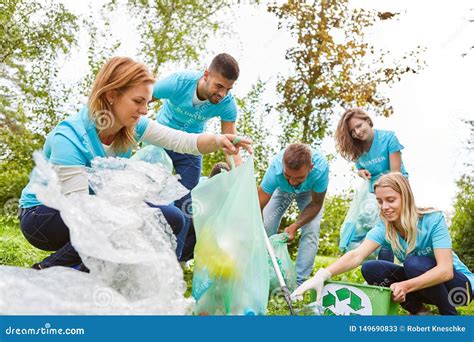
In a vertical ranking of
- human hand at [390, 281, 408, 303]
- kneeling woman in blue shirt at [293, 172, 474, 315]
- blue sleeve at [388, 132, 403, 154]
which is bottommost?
human hand at [390, 281, 408, 303]

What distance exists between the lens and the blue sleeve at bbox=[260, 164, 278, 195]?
357 cm

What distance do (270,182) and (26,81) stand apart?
3164 mm

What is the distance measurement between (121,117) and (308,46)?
4.21 meters

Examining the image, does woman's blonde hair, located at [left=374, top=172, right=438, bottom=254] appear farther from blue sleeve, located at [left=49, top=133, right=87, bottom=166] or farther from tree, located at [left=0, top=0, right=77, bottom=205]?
tree, located at [left=0, top=0, right=77, bottom=205]

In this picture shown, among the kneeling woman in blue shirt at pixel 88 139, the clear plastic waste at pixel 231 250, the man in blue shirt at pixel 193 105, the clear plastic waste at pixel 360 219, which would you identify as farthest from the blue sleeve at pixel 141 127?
the clear plastic waste at pixel 360 219

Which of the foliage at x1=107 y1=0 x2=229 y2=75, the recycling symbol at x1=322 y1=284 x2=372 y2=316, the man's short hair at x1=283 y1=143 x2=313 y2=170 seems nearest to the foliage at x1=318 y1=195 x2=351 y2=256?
the foliage at x1=107 y1=0 x2=229 y2=75

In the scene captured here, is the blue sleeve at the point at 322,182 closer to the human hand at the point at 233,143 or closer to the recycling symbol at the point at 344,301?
the recycling symbol at the point at 344,301

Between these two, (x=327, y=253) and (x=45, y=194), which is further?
(x=327, y=253)

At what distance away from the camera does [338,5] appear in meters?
6.26

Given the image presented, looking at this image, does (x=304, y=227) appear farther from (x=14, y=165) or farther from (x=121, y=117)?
(x=14, y=165)

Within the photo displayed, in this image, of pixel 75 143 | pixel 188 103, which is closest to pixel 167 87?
pixel 188 103

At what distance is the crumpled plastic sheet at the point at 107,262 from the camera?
1.90 meters

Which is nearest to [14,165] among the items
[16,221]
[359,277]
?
[16,221]

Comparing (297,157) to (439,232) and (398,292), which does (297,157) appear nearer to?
(439,232)
